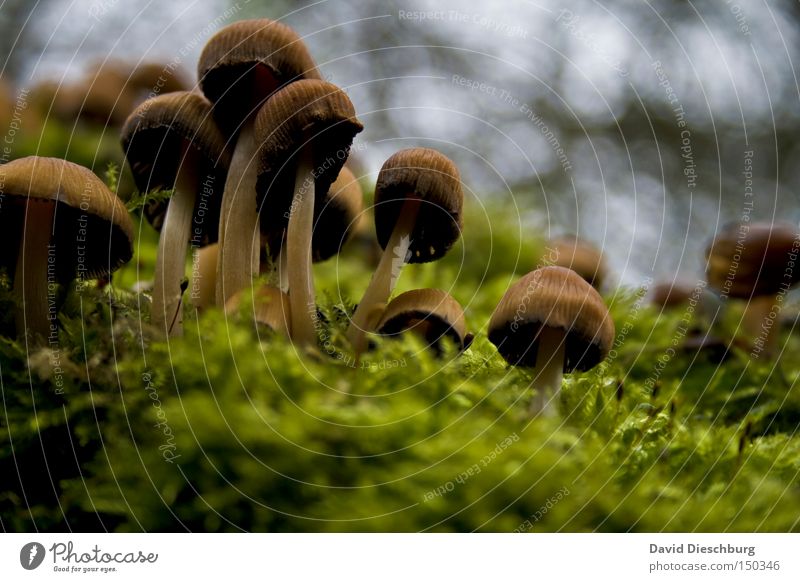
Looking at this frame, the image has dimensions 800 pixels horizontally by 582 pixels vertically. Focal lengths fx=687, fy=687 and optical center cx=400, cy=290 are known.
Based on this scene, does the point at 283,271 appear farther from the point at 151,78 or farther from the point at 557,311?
the point at 151,78

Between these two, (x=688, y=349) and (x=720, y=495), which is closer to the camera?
(x=720, y=495)

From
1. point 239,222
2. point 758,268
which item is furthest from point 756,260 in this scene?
point 239,222

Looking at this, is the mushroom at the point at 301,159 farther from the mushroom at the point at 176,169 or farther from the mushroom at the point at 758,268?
the mushroom at the point at 758,268

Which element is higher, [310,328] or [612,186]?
[612,186]

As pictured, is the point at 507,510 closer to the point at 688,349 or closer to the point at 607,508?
the point at 607,508

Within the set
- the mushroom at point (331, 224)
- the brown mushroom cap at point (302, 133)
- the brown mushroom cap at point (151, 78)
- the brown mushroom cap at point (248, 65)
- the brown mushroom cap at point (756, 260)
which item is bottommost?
the brown mushroom cap at point (756, 260)

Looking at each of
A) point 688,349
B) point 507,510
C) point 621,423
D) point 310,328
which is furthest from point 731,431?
point 688,349

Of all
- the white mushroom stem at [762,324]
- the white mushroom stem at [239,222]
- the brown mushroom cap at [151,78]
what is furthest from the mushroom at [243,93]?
the brown mushroom cap at [151,78]
